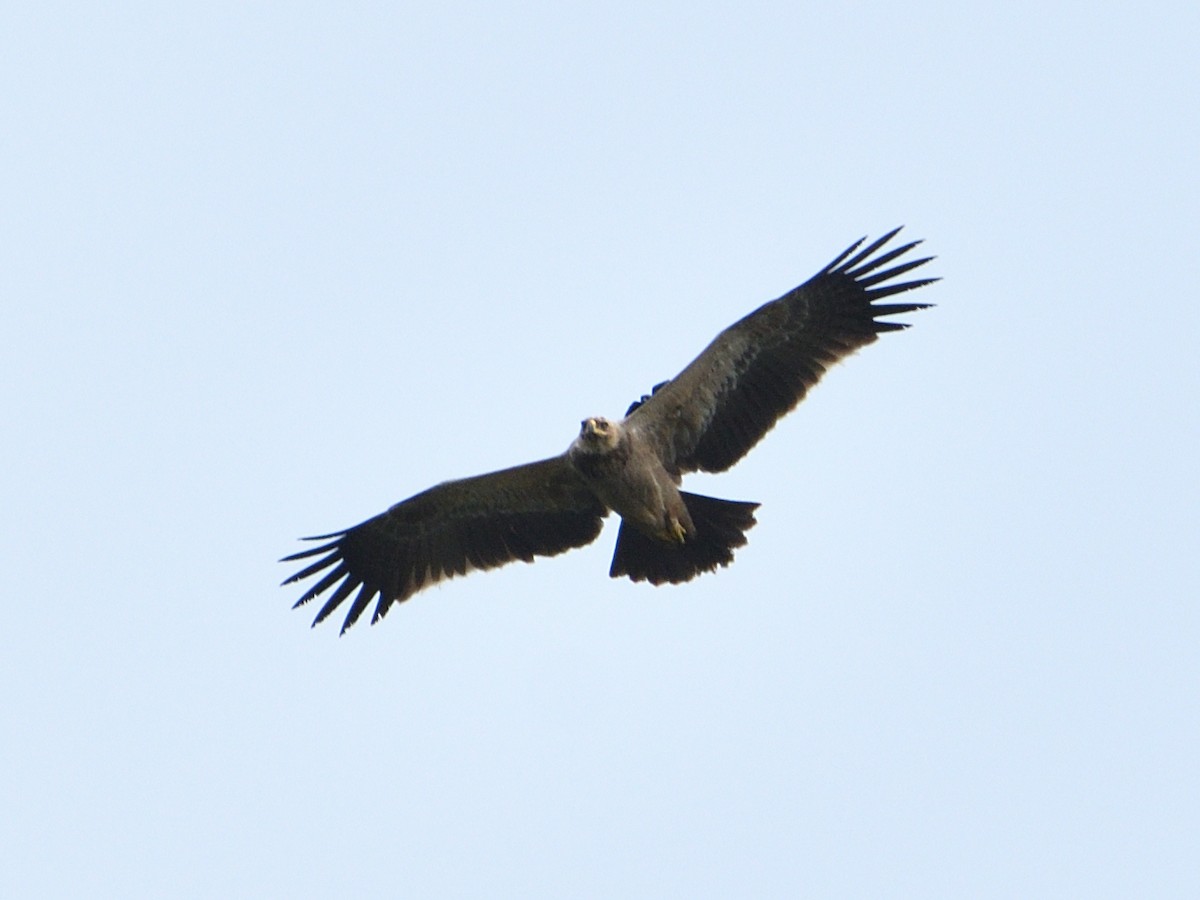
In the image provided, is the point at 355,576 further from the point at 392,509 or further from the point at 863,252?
the point at 863,252

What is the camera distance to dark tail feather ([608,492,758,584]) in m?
14.1

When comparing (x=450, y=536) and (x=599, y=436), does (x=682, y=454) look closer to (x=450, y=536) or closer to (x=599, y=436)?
(x=599, y=436)

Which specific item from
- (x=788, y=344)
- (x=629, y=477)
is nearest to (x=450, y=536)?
(x=629, y=477)

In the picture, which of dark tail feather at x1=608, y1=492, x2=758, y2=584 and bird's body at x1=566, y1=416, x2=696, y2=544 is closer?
bird's body at x1=566, y1=416, x2=696, y2=544

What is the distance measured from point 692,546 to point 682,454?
67cm

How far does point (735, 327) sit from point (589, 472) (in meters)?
1.43

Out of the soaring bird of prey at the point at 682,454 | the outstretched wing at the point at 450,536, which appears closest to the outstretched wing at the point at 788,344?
the soaring bird of prey at the point at 682,454

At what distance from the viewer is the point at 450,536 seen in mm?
14789

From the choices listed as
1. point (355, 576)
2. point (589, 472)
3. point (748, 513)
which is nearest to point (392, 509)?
point (355, 576)

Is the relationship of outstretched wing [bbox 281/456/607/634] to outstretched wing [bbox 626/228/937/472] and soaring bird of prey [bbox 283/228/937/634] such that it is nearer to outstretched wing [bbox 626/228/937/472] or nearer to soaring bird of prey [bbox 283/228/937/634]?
soaring bird of prey [bbox 283/228/937/634]

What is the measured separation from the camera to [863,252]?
13.9 m

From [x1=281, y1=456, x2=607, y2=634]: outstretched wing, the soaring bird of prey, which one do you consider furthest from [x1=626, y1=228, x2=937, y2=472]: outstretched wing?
[x1=281, y1=456, x2=607, y2=634]: outstretched wing

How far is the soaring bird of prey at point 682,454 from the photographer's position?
543 inches

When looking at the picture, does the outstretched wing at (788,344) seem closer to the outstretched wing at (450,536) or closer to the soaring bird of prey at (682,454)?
the soaring bird of prey at (682,454)
